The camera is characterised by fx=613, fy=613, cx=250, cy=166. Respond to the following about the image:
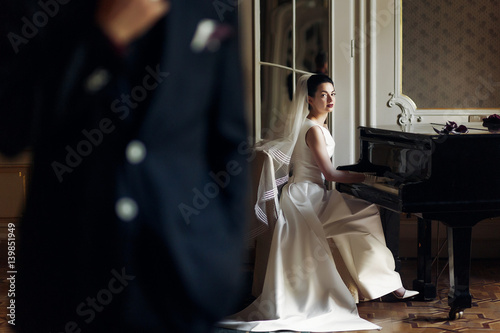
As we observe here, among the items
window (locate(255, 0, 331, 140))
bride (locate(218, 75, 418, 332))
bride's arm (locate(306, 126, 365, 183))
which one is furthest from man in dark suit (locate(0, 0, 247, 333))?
window (locate(255, 0, 331, 140))

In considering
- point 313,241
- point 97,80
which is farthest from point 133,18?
point 313,241

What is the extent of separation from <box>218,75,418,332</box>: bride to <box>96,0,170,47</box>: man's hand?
8.58 ft

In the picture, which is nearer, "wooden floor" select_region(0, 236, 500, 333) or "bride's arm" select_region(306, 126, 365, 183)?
"wooden floor" select_region(0, 236, 500, 333)

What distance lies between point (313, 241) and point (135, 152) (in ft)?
9.07

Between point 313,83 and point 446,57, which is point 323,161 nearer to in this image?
point 313,83

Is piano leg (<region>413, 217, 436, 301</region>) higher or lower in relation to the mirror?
lower

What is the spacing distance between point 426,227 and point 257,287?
1.04m

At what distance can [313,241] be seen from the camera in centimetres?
327

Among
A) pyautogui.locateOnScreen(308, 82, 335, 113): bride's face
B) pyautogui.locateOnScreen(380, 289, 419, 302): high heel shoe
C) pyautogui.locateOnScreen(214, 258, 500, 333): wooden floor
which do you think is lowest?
pyautogui.locateOnScreen(214, 258, 500, 333): wooden floor

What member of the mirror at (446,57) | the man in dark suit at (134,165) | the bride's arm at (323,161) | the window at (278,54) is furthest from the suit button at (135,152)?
the mirror at (446,57)

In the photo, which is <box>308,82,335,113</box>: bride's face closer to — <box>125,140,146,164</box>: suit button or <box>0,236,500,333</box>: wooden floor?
<box>0,236,500,333</box>: wooden floor

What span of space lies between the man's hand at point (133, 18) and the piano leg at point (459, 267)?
272cm

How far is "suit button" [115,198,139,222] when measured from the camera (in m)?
0.57

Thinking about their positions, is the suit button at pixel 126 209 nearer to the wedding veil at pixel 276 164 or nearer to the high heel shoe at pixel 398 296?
the wedding veil at pixel 276 164
